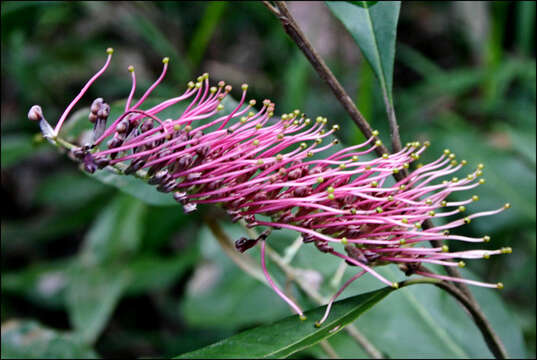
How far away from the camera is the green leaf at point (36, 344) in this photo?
3.64 feet

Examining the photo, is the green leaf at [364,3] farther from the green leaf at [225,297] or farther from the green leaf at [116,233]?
the green leaf at [116,233]

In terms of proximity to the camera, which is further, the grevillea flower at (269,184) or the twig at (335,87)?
the twig at (335,87)

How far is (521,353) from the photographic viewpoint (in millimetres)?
1109

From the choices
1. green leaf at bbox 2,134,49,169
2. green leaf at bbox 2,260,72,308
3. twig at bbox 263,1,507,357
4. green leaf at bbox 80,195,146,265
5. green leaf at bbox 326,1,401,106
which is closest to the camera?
twig at bbox 263,1,507,357

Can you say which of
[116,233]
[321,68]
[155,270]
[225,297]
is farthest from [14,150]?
[321,68]

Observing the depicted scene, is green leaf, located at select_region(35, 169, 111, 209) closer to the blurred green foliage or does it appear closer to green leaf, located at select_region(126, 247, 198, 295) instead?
the blurred green foliage

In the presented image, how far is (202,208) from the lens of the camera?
45.8 inches

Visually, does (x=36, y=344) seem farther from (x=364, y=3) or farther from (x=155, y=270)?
(x=364, y=3)

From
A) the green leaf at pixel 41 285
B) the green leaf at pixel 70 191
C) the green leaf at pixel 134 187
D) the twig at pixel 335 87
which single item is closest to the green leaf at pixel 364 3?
the twig at pixel 335 87

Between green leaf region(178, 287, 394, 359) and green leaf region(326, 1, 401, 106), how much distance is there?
1.19 ft

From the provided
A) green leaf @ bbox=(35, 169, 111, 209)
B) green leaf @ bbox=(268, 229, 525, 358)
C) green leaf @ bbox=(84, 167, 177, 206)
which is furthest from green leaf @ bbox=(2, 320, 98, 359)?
green leaf @ bbox=(35, 169, 111, 209)

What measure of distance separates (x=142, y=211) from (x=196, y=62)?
84 cm

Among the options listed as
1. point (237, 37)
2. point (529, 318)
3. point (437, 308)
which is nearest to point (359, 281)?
point (437, 308)

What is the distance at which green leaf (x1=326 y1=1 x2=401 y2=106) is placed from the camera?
92 centimetres
